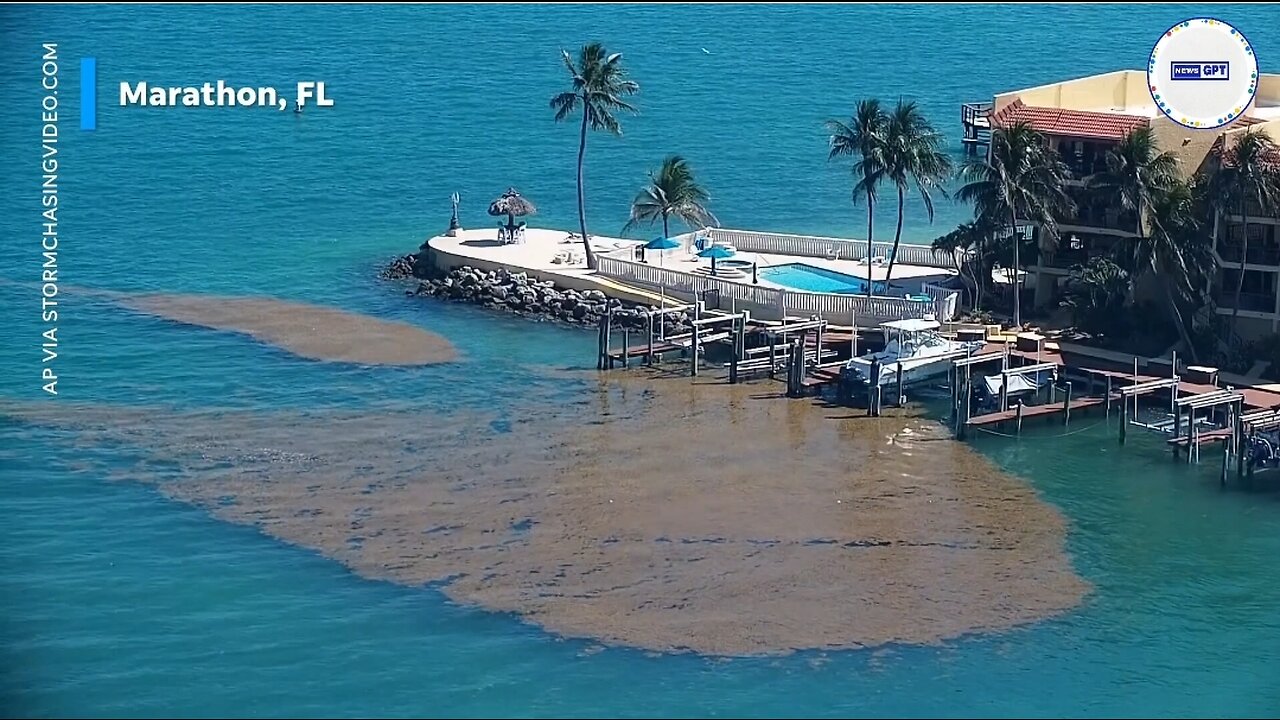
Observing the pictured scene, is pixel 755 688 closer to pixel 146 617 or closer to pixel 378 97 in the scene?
pixel 146 617

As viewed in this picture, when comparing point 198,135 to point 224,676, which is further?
point 198,135

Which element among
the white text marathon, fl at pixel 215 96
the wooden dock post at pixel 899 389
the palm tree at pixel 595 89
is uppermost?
the white text marathon, fl at pixel 215 96

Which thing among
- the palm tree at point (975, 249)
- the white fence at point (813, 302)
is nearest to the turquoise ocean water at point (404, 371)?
the white fence at point (813, 302)

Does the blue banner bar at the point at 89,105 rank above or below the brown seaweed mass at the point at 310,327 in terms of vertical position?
above

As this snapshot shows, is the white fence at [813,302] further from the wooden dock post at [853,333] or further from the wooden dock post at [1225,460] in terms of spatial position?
the wooden dock post at [1225,460]

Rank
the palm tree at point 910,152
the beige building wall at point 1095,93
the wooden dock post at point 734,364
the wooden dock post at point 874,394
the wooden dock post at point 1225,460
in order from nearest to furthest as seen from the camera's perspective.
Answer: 1. the wooden dock post at point 1225,460
2. the wooden dock post at point 874,394
3. the wooden dock post at point 734,364
4. the palm tree at point 910,152
5. the beige building wall at point 1095,93

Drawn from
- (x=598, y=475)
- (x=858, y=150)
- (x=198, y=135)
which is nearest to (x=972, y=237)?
(x=858, y=150)

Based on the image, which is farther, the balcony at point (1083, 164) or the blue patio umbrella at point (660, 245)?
the blue patio umbrella at point (660, 245)

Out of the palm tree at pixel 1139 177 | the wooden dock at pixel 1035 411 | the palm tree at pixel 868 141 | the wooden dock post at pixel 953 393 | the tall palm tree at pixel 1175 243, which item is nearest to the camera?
the wooden dock at pixel 1035 411
